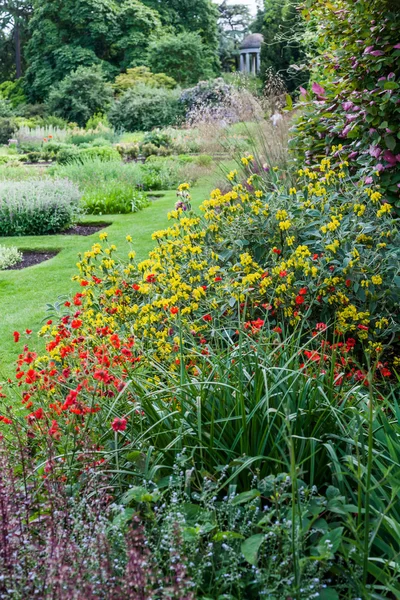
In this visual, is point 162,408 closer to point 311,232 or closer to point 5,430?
point 5,430

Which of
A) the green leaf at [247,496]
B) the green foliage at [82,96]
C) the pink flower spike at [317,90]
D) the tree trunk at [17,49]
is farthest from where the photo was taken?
the tree trunk at [17,49]

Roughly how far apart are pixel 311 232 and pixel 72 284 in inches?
126

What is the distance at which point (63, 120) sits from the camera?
1057 inches

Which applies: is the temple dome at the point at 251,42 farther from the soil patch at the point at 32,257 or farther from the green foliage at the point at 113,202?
the soil patch at the point at 32,257

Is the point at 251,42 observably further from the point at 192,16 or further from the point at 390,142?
the point at 390,142

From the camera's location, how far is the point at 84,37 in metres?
36.2

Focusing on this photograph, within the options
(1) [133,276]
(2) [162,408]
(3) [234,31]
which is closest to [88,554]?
(2) [162,408]

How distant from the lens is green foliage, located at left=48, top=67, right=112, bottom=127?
2677 cm

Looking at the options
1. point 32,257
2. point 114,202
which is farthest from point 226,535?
point 114,202

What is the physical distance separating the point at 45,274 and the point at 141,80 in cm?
2420

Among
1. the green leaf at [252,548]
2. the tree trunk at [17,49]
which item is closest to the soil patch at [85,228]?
the green leaf at [252,548]

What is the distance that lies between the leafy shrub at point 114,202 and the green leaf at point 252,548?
9070 millimetres

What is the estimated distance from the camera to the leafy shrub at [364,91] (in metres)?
3.97

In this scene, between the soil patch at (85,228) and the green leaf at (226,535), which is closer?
the green leaf at (226,535)
